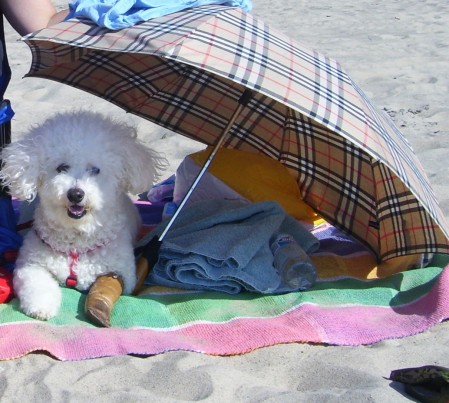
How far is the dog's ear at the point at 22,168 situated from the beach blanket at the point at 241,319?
51cm

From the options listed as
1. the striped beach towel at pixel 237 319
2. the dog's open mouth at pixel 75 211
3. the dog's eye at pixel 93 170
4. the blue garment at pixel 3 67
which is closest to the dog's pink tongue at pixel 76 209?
the dog's open mouth at pixel 75 211

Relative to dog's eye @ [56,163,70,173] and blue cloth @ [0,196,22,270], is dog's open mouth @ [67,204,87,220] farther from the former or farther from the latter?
blue cloth @ [0,196,22,270]

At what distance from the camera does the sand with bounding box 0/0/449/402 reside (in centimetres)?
290

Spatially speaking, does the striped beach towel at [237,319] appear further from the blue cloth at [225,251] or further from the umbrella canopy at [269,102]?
the umbrella canopy at [269,102]

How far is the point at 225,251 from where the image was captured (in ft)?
12.6

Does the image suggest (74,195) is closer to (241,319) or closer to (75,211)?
(75,211)

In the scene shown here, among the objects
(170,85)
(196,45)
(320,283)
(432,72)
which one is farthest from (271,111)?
(432,72)

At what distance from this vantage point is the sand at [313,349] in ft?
9.53

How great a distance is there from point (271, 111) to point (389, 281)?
105 cm

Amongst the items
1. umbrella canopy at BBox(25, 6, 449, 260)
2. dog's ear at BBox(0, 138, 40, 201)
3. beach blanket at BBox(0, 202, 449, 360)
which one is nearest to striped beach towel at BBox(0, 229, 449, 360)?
beach blanket at BBox(0, 202, 449, 360)

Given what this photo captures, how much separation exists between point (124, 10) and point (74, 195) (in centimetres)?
80

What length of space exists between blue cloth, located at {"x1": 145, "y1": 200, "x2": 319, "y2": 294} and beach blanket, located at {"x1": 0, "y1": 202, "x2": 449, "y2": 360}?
0.22 ft

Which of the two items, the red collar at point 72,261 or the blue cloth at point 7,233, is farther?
the blue cloth at point 7,233

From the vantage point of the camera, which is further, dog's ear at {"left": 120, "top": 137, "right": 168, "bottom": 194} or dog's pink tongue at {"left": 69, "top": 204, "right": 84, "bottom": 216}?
dog's ear at {"left": 120, "top": 137, "right": 168, "bottom": 194}
